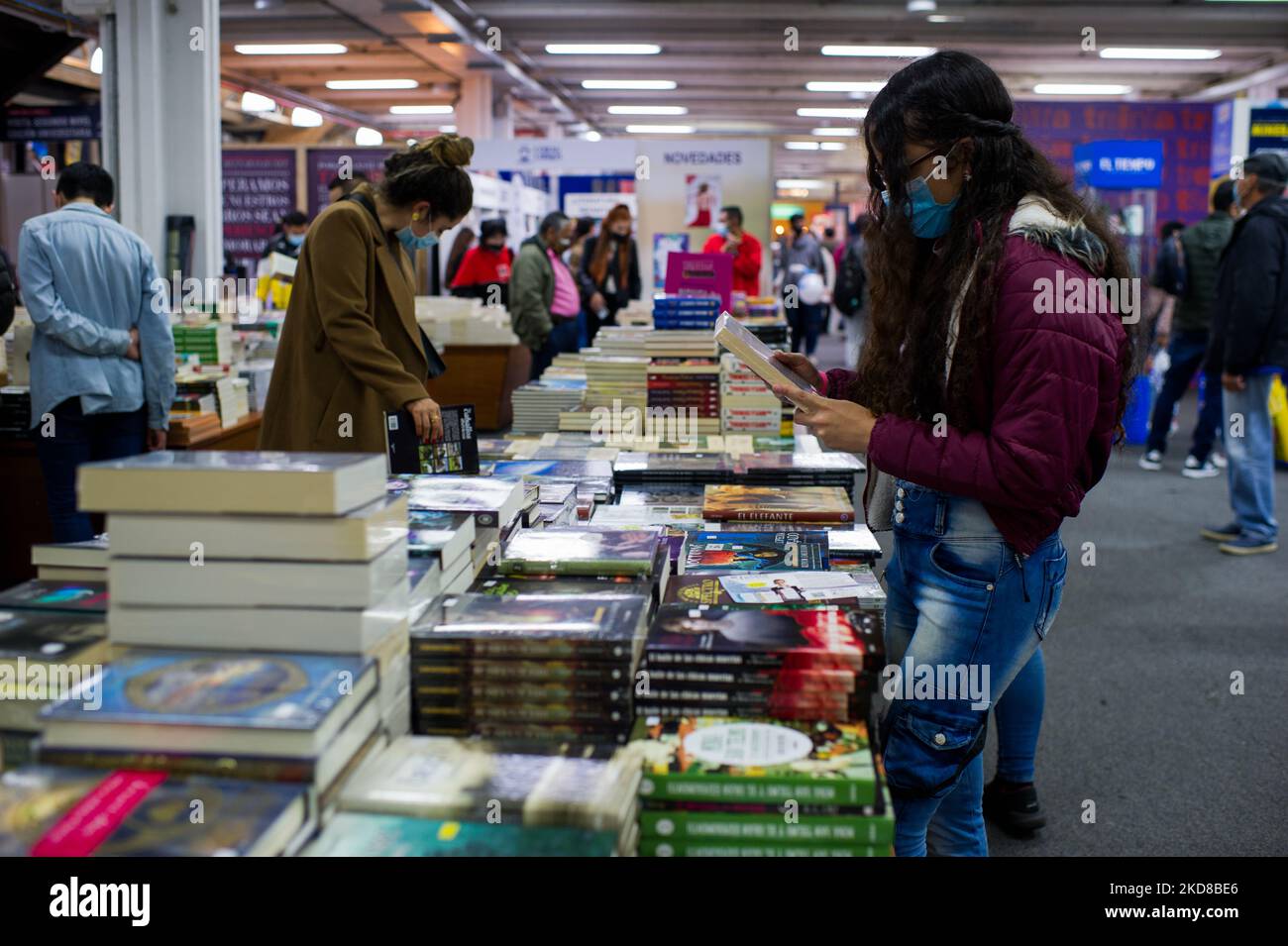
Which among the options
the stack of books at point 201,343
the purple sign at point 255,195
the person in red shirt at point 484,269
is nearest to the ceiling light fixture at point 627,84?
the purple sign at point 255,195

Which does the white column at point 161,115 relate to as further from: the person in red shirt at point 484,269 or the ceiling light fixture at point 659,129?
the ceiling light fixture at point 659,129

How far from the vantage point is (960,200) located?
158 centimetres

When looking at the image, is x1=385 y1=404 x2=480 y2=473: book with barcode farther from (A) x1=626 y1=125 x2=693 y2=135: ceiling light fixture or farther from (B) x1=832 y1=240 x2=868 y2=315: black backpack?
(A) x1=626 y1=125 x2=693 y2=135: ceiling light fixture

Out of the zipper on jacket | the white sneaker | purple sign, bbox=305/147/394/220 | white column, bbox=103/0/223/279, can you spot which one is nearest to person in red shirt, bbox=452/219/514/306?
purple sign, bbox=305/147/394/220

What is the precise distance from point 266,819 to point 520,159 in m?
11.7

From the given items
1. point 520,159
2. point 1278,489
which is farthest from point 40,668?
point 520,159

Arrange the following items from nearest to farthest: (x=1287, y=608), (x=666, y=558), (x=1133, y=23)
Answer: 1. (x=666, y=558)
2. (x=1287, y=608)
3. (x=1133, y=23)

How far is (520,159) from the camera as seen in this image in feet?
40.0

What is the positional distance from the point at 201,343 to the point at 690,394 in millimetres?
2441

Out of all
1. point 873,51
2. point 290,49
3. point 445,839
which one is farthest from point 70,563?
point 873,51

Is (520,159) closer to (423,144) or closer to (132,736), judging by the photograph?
(423,144)

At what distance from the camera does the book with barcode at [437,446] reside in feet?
7.93

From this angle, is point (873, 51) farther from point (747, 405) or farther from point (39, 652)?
point (39, 652)

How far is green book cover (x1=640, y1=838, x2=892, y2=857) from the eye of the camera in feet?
4.00
